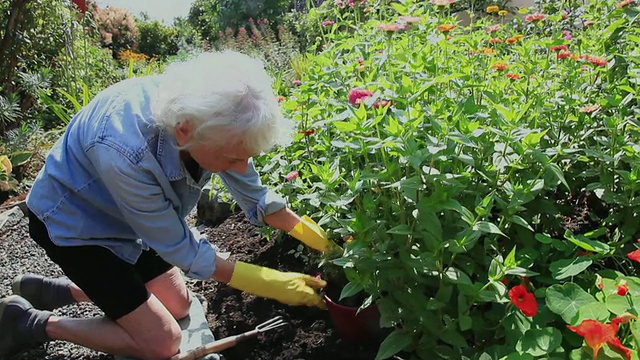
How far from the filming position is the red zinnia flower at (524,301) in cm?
150

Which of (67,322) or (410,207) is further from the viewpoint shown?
(67,322)

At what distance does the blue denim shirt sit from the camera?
6.03 ft

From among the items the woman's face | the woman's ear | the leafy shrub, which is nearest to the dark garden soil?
the woman's face

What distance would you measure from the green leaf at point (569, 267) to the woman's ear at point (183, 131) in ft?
3.49

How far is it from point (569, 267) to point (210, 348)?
47.5 inches

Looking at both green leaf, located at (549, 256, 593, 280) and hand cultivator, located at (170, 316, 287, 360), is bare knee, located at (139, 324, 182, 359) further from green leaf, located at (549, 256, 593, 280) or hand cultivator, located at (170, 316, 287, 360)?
green leaf, located at (549, 256, 593, 280)

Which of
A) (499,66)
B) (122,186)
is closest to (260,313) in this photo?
(122,186)

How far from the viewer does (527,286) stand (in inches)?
70.7

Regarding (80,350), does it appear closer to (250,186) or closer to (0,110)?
(250,186)

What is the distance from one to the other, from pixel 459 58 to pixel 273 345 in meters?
1.25

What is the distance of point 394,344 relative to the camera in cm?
173

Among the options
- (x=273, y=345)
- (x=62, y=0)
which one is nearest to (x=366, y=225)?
(x=273, y=345)

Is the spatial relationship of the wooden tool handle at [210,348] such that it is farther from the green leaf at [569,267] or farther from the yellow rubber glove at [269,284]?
the green leaf at [569,267]

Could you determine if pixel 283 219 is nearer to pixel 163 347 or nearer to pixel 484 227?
pixel 163 347
